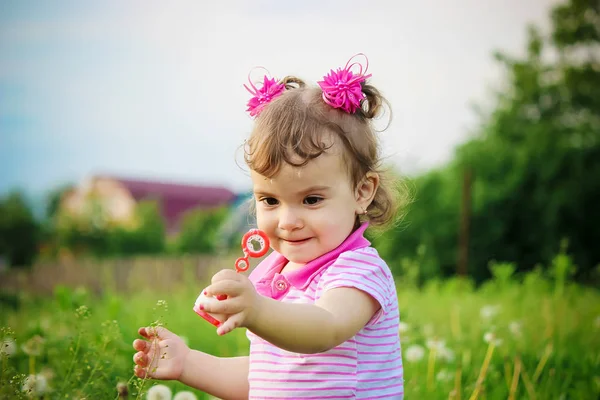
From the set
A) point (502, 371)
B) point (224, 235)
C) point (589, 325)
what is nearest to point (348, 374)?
point (502, 371)

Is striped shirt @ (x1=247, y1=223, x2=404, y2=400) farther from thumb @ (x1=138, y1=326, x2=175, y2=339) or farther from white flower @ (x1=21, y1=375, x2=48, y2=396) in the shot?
white flower @ (x1=21, y1=375, x2=48, y2=396)

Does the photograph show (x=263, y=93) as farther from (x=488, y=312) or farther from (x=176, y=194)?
(x=176, y=194)

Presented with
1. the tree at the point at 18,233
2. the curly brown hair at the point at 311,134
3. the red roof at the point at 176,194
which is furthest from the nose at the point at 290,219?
the red roof at the point at 176,194

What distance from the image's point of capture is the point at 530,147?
1211 cm

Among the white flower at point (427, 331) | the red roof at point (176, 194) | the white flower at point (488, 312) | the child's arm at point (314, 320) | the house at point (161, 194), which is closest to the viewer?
the child's arm at point (314, 320)

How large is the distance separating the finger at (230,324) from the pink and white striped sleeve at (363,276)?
1.18 feet

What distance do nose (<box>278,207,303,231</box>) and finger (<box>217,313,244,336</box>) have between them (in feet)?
1.41

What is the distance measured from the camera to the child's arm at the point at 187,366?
1725 mm

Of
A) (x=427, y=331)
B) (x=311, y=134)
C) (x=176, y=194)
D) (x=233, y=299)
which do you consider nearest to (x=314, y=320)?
(x=233, y=299)

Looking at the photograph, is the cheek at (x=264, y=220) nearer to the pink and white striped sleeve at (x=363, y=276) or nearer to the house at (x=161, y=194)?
the pink and white striped sleeve at (x=363, y=276)

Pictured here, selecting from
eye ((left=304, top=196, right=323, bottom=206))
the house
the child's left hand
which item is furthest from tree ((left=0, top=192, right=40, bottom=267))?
the child's left hand

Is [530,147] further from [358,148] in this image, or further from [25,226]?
[358,148]

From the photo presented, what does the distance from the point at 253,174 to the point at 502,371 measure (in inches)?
81.8

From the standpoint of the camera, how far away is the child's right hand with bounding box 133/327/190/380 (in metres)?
1.70
